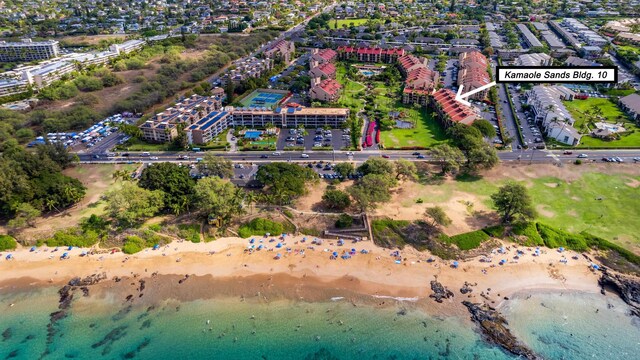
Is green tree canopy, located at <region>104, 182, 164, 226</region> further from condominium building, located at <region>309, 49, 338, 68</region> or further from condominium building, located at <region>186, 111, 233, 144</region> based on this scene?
condominium building, located at <region>309, 49, 338, 68</region>

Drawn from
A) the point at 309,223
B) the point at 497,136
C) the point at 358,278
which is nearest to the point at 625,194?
the point at 497,136

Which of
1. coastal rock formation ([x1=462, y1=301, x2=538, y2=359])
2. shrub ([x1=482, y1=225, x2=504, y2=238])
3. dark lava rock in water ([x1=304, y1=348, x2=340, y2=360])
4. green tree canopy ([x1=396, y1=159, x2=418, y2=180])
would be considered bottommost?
dark lava rock in water ([x1=304, y1=348, x2=340, y2=360])

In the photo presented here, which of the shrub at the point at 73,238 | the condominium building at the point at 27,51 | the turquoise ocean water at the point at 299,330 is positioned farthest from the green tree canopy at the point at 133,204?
the condominium building at the point at 27,51

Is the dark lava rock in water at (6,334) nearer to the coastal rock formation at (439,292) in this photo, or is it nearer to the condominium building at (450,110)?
the coastal rock formation at (439,292)

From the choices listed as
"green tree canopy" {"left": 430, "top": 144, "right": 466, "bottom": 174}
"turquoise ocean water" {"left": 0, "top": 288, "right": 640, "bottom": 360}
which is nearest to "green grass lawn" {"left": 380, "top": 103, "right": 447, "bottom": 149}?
"green tree canopy" {"left": 430, "top": 144, "right": 466, "bottom": 174}

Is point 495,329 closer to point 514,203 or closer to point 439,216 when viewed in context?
point 439,216

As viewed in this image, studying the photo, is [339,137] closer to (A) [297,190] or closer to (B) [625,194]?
(A) [297,190]

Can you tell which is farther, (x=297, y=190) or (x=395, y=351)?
(x=297, y=190)

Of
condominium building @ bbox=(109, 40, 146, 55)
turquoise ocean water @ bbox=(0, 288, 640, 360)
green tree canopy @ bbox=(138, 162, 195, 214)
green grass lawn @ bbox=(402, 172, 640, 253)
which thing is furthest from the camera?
condominium building @ bbox=(109, 40, 146, 55)
